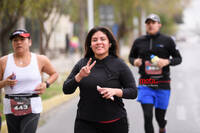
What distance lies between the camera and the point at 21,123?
3.97 meters

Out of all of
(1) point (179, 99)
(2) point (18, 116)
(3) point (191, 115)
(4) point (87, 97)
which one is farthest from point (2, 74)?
(1) point (179, 99)

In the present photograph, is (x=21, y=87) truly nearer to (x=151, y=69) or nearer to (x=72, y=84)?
(x=72, y=84)

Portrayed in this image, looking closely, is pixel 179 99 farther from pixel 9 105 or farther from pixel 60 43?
pixel 60 43

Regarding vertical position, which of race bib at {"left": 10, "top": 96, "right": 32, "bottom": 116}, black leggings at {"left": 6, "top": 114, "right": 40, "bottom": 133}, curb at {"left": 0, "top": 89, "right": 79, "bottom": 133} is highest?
race bib at {"left": 10, "top": 96, "right": 32, "bottom": 116}

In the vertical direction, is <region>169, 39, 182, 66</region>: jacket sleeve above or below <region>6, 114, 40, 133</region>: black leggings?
above

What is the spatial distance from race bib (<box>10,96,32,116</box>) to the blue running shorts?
1.70 metres

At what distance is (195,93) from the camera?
1101cm

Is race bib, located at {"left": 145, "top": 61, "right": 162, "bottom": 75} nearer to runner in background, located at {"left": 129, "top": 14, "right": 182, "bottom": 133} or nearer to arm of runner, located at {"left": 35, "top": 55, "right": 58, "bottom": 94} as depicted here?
runner in background, located at {"left": 129, "top": 14, "right": 182, "bottom": 133}

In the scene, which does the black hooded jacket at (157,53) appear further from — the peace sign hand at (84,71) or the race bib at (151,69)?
the peace sign hand at (84,71)

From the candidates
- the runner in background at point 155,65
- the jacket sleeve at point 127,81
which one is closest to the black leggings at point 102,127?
the jacket sleeve at point 127,81

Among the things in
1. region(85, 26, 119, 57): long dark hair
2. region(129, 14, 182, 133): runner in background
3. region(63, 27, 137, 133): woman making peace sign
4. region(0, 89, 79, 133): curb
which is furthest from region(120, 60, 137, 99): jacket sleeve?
region(0, 89, 79, 133): curb

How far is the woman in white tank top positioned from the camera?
3.96m

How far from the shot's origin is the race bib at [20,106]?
395 cm

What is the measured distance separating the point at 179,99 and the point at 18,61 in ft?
21.8
